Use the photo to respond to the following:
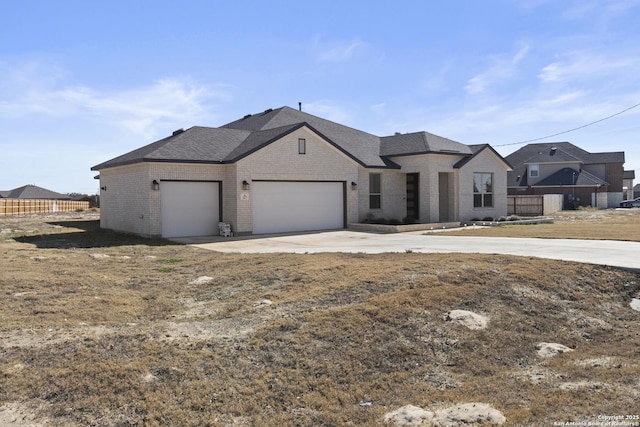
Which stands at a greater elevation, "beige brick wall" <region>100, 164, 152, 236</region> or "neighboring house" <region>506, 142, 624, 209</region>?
"neighboring house" <region>506, 142, 624, 209</region>

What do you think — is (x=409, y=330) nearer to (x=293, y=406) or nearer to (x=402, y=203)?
(x=293, y=406)

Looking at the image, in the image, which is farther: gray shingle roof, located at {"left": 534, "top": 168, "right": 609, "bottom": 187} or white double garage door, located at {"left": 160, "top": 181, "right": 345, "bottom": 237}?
gray shingle roof, located at {"left": 534, "top": 168, "right": 609, "bottom": 187}

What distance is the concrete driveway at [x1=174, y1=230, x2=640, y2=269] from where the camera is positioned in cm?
1263

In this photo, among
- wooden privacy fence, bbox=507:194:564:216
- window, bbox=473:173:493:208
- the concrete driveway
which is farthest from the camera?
wooden privacy fence, bbox=507:194:564:216

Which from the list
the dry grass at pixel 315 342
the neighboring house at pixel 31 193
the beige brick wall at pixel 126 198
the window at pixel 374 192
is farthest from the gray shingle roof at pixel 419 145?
the neighboring house at pixel 31 193

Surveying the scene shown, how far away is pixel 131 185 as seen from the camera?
21078 mm

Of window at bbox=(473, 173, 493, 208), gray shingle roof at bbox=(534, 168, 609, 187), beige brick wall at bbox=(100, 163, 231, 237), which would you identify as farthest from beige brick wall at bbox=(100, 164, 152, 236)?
gray shingle roof at bbox=(534, 168, 609, 187)

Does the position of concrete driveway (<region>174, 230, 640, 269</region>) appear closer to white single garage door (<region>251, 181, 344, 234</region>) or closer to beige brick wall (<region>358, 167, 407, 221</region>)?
white single garage door (<region>251, 181, 344, 234</region>)

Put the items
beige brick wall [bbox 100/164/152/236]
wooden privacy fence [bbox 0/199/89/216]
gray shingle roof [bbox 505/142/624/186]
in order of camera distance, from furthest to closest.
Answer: gray shingle roof [bbox 505/142/624/186] → wooden privacy fence [bbox 0/199/89/216] → beige brick wall [bbox 100/164/152/236]

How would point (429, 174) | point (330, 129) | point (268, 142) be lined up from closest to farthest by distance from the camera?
point (268, 142) < point (429, 174) < point (330, 129)

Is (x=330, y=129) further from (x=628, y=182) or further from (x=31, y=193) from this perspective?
(x=628, y=182)

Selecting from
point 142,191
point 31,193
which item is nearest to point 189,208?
point 142,191

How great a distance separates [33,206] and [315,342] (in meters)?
46.5

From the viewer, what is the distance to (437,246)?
50.7 ft
